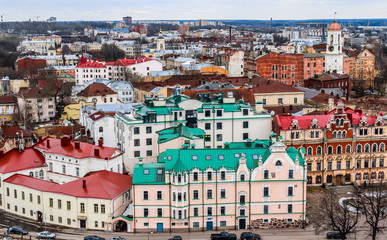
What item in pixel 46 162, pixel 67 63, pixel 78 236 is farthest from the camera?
pixel 67 63

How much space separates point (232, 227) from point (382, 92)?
73059 mm

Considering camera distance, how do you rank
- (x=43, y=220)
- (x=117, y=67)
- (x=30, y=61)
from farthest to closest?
1. (x=30, y=61)
2. (x=117, y=67)
3. (x=43, y=220)

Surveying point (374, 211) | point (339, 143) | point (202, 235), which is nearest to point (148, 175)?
point (202, 235)

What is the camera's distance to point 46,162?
55688 millimetres

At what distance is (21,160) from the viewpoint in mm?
54562

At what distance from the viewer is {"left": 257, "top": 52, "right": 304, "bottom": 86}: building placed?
104250 millimetres

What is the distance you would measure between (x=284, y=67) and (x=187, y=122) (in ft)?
156

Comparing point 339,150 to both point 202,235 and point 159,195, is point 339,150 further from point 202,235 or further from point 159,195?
point 159,195

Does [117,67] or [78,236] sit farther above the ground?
[117,67]

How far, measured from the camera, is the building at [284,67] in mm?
104250

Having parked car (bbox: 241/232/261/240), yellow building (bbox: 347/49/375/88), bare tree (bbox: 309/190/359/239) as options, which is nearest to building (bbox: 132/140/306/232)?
bare tree (bbox: 309/190/359/239)

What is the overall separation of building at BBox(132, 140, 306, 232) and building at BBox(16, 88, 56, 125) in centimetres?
4931

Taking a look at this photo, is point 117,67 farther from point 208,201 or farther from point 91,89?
point 208,201

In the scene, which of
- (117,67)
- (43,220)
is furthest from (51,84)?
(43,220)
